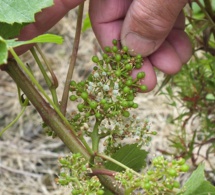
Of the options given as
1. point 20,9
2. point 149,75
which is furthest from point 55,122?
point 149,75

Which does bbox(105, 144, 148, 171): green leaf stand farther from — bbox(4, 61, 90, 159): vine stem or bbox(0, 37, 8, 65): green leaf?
bbox(0, 37, 8, 65): green leaf

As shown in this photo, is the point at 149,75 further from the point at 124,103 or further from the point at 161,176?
the point at 161,176

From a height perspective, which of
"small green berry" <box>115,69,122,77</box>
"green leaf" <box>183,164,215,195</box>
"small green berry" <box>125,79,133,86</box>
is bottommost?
"green leaf" <box>183,164,215,195</box>

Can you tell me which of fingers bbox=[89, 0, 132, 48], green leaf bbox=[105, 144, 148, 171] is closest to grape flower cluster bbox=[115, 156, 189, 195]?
green leaf bbox=[105, 144, 148, 171]

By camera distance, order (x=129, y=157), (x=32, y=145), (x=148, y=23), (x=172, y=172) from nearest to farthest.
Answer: (x=172, y=172) < (x=129, y=157) < (x=148, y=23) < (x=32, y=145)

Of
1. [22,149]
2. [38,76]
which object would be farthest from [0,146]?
[38,76]
